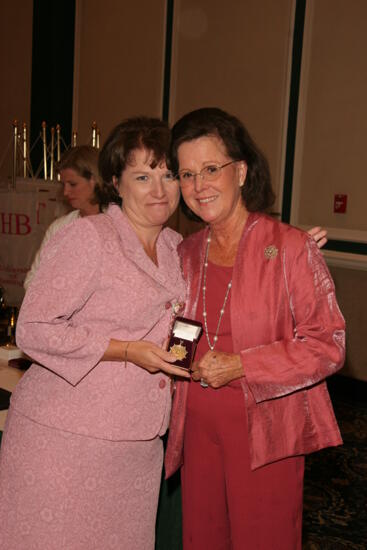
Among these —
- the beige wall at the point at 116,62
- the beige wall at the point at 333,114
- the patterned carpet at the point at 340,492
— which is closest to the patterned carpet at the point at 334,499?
the patterned carpet at the point at 340,492

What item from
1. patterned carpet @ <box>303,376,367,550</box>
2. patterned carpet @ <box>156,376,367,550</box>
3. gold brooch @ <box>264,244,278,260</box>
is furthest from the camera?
patterned carpet @ <box>303,376,367,550</box>

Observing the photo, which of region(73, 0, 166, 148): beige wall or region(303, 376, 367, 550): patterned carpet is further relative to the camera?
region(73, 0, 166, 148): beige wall

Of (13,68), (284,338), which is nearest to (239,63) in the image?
(13,68)

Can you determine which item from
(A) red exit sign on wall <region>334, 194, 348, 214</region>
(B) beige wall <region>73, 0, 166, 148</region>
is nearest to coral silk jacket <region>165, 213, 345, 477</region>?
(A) red exit sign on wall <region>334, 194, 348, 214</region>

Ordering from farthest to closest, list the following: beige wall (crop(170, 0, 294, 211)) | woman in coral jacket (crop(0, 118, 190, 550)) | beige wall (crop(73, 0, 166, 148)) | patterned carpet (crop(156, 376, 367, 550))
→ beige wall (crop(73, 0, 166, 148)) < beige wall (crop(170, 0, 294, 211)) < patterned carpet (crop(156, 376, 367, 550)) < woman in coral jacket (crop(0, 118, 190, 550))

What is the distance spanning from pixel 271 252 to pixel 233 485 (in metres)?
0.65

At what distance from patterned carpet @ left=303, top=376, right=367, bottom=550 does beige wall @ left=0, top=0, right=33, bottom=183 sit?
17.0 feet

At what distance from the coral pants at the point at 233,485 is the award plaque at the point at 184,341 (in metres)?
0.19

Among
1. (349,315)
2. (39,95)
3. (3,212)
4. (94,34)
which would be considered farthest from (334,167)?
(39,95)

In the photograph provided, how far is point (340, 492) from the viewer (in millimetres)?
3525

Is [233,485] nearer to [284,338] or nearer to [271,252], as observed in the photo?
[284,338]

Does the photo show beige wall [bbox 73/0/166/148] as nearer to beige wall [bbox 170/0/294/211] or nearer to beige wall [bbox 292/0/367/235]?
beige wall [bbox 170/0/294/211]

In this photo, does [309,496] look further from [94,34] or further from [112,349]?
[94,34]

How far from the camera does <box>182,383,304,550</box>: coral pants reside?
5.95 ft
